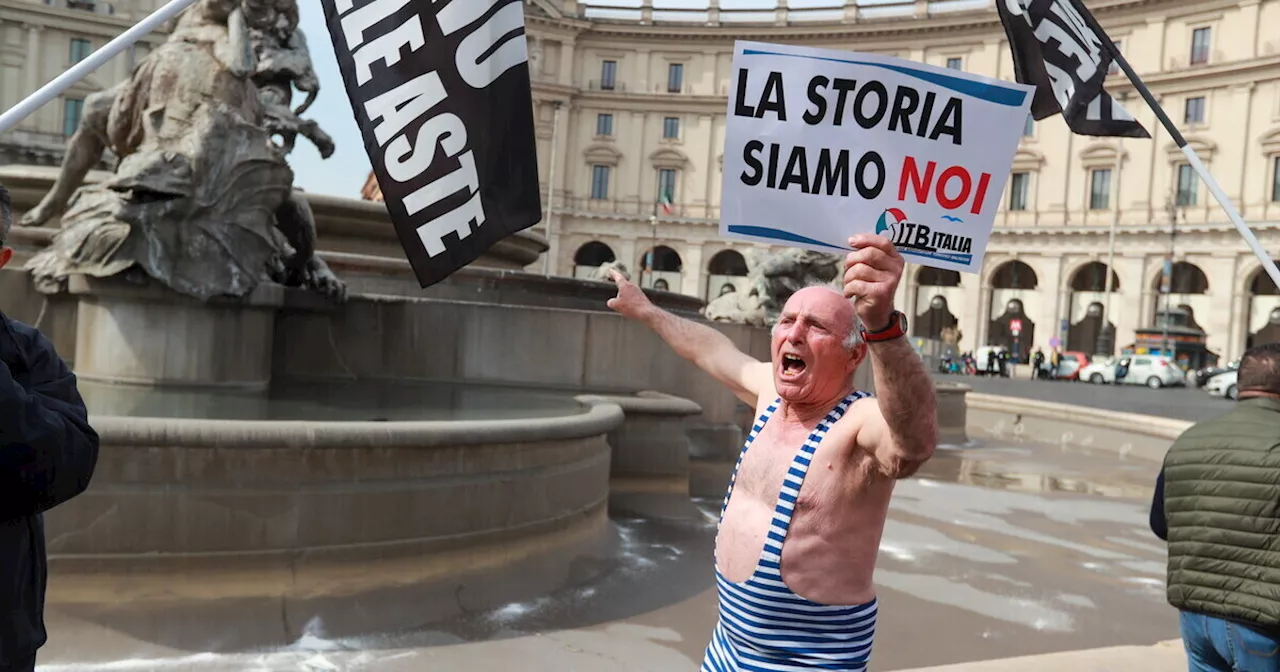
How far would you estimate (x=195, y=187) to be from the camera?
6.86 meters

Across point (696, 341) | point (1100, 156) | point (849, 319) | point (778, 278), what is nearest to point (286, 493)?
point (696, 341)

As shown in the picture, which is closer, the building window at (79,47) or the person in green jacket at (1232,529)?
the person in green jacket at (1232,529)

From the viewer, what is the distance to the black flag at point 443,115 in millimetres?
3125

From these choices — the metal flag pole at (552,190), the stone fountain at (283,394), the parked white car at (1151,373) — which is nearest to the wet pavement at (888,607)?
the stone fountain at (283,394)

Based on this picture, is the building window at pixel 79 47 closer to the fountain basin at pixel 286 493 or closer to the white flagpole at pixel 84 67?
the fountain basin at pixel 286 493

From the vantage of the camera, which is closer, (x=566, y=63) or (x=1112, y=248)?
(x=1112, y=248)

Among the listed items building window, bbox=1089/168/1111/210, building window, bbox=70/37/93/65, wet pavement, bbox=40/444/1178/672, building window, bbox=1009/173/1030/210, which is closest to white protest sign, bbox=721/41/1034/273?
wet pavement, bbox=40/444/1178/672

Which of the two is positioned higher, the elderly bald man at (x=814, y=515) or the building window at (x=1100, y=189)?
the building window at (x=1100, y=189)

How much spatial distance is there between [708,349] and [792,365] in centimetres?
61

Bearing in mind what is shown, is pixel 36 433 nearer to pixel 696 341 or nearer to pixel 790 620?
pixel 790 620

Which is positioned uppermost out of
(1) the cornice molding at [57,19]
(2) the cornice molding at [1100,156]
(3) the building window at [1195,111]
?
(1) the cornice molding at [57,19]

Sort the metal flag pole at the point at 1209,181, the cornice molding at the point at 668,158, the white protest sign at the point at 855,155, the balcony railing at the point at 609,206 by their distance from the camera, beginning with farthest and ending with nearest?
the balcony railing at the point at 609,206
the cornice molding at the point at 668,158
the metal flag pole at the point at 1209,181
the white protest sign at the point at 855,155

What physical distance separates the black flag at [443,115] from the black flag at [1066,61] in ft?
8.89

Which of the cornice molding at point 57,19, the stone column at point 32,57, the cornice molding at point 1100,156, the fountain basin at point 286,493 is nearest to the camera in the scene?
the fountain basin at point 286,493
